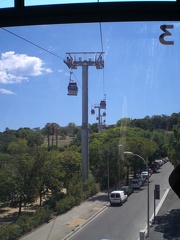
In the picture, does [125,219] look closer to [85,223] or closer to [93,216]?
[93,216]

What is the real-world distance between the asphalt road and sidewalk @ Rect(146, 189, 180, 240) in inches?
7.2

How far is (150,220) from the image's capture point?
15.8ft

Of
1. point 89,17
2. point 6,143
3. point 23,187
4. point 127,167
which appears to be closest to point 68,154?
point 6,143

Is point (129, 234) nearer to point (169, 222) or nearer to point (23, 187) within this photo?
point (169, 222)

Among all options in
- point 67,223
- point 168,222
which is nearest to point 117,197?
point 67,223

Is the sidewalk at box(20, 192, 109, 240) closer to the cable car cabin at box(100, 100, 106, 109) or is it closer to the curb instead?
the curb

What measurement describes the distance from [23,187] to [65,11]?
27.3ft

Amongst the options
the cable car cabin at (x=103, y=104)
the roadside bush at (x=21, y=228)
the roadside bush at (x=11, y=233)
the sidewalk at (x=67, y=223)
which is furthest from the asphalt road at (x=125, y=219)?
the cable car cabin at (x=103, y=104)

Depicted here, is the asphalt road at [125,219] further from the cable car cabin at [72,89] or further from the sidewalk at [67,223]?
the cable car cabin at [72,89]

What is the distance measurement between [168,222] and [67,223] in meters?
2.02

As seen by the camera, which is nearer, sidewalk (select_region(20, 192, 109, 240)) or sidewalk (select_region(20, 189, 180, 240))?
sidewalk (select_region(20, 189, 180, 240))

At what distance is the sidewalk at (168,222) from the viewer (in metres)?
3.88

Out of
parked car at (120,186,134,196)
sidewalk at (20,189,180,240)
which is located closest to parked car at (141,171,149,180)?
parked car at (120,186,134,196)

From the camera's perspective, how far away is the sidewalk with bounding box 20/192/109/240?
17.1 feet
